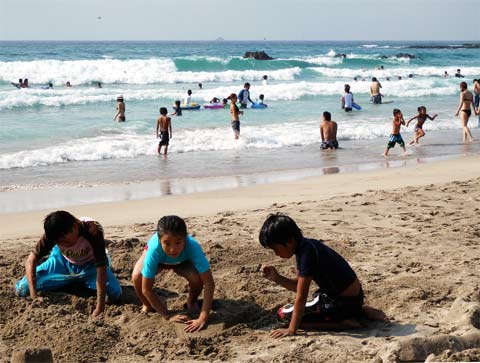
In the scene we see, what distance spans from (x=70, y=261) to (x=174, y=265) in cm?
89

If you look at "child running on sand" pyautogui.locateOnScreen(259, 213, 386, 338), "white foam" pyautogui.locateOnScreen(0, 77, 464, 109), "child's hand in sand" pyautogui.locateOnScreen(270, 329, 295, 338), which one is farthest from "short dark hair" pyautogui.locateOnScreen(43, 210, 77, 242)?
"white foam" pyautogui.locateOnScreen(0, 77, 464, 109)

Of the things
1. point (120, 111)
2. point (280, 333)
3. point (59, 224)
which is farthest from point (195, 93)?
point (280, 333)

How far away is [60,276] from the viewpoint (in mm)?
5121

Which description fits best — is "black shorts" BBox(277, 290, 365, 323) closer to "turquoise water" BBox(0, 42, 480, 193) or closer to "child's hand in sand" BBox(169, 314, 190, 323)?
"child's hand in sand" BBox(169, 314, 190, 323)

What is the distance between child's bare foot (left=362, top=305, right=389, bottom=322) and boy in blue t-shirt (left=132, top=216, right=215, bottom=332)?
107cm

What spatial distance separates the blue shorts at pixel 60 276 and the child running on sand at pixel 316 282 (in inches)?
55.2

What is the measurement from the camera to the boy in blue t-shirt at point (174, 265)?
4.37m

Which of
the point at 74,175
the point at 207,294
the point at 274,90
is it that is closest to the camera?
the point at 207,294

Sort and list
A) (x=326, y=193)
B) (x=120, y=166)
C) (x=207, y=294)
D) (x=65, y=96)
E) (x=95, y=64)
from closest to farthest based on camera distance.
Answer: (x=207, y=294) → (x=326, y=193) → (x=120, y=166) → (x=65, y=96) → (x=95, y=64)

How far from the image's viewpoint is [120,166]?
1288 centimetres

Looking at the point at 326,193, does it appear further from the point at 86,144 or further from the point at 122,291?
the point at 86,144

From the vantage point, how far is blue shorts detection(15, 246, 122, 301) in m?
5.09

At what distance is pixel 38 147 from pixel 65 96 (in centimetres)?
1222

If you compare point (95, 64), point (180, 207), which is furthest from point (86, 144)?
point (95, 64)
